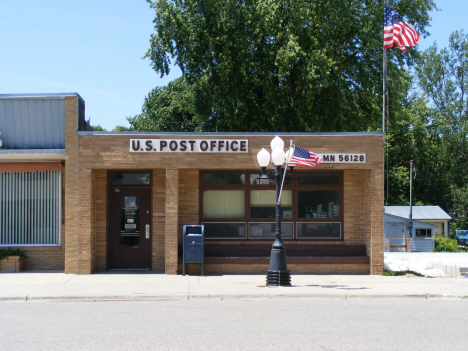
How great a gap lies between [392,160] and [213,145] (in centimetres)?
4290

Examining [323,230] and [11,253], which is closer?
[11,253]

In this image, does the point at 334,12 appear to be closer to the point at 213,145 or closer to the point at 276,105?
the point at 276,105

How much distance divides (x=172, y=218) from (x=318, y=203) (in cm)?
426

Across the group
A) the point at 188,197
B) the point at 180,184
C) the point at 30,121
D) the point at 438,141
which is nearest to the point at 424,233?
the point at 438,141

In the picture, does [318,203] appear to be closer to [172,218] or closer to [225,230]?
[225,230]

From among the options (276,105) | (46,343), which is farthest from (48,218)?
(276,105)

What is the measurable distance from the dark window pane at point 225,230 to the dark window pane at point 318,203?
177cm

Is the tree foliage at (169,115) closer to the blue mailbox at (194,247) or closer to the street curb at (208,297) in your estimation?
the blue mailbox at (194,247)

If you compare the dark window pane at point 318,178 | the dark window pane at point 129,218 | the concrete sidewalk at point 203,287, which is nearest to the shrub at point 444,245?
the concrete sidewalk at point 203,287

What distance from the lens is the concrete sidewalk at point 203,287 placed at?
10.9m

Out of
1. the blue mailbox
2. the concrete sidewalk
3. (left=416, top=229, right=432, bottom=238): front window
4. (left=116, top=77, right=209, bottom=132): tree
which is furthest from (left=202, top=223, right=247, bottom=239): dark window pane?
(left=116, top=77, right=209, bottom=132): tree

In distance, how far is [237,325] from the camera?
8.09 metres

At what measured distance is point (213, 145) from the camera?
14.1 metres

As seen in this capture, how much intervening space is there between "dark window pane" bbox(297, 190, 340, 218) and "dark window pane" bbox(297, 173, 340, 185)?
26 centimetres
